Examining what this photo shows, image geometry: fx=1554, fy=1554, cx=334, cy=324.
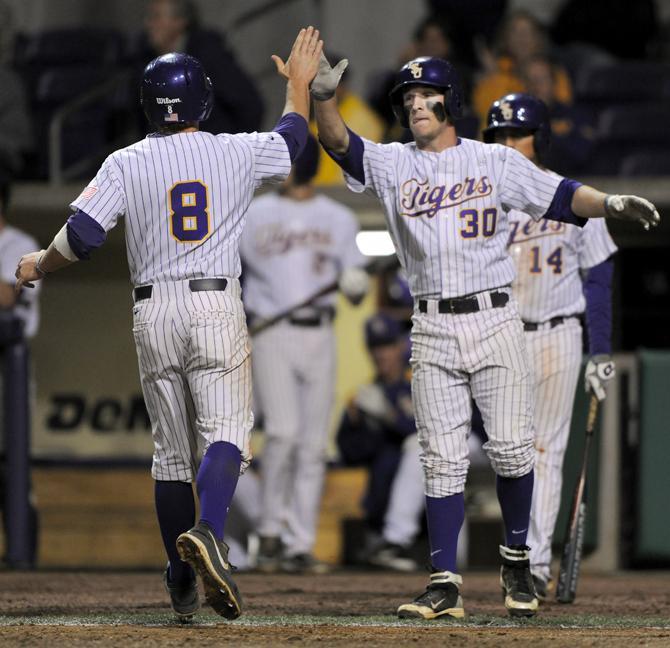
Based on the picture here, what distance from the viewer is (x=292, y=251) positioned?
7.54 metres

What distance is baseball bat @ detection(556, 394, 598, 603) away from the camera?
5449mm

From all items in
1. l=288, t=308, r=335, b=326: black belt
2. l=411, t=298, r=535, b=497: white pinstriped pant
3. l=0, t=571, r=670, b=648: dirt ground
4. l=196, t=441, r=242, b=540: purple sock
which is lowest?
l=0, t=571, r=670, b=648: dirt ground

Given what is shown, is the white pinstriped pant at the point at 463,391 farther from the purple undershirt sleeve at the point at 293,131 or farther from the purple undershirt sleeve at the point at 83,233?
the purple undershirt sleeve at the point at 83,233

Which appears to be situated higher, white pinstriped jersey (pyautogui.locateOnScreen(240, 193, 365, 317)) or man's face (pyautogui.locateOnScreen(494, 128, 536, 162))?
man's face (pyautogui.locateOnScreen(494, 128, 536, 162))

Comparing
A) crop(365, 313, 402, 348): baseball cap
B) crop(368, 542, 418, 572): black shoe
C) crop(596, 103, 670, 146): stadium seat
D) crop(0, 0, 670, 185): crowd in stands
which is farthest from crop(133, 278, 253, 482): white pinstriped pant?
crop(596, 103, 670, 146): stadium seat

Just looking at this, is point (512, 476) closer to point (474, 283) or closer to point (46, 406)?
point (474, 283)

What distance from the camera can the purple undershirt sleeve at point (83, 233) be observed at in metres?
4.29

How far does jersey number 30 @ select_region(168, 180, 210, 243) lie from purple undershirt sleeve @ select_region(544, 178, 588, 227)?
3.73ft

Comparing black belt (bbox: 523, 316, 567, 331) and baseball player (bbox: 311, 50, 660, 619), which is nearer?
baseball player (bbox: 311, 50, 660, 619)

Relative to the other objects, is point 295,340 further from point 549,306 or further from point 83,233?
point 83,233

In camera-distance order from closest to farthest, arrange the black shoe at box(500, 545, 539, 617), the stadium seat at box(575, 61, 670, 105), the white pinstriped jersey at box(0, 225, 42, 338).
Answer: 1. the black shoe at box(500, 545, 539, 617)
2. the white pinstriped jersey at box(0, 225, 42, 338)
3. the stadium seat at box(575, 61, 670, 105)

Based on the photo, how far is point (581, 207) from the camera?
188 inches

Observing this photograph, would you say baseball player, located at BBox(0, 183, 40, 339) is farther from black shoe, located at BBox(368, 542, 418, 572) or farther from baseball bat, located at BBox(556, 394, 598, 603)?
baseball bat, located at BBox(556, 394, 598, 603)

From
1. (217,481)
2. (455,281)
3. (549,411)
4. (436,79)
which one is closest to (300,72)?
(436,79)
